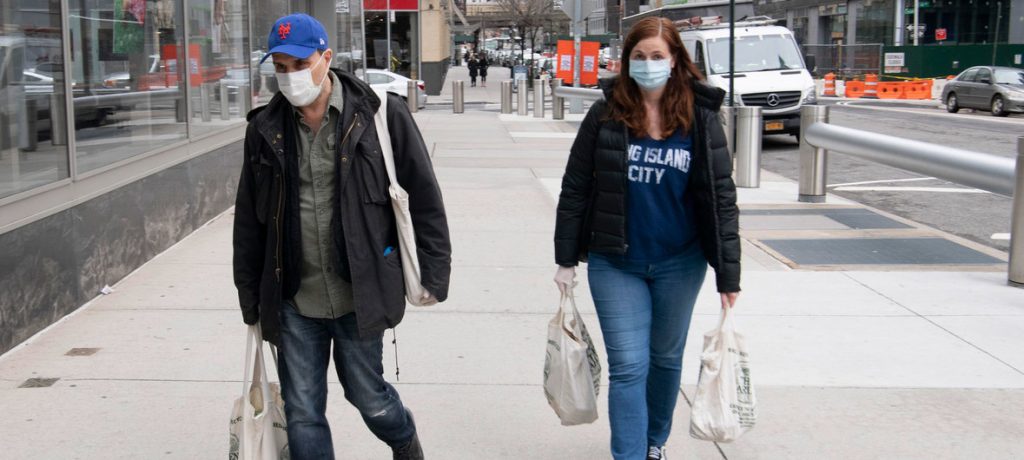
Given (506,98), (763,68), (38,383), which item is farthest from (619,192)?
(506,98)

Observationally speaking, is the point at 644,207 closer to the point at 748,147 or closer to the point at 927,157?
the point at 927,157

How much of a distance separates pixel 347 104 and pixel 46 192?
338cm

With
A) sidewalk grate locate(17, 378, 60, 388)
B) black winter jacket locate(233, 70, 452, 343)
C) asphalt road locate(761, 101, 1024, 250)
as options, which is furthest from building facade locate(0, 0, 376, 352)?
asphalt road locate(761, 101, 1024, 250)

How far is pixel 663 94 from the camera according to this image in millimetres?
3939

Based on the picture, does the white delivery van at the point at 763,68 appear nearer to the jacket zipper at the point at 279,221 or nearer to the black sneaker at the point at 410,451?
the black sneaker at the point at 410,451

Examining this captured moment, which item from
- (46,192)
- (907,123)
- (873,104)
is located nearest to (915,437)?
(46,192)

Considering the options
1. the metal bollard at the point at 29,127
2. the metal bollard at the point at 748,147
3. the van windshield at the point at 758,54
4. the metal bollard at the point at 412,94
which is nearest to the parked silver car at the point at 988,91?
the van windshield at the point at 758,54

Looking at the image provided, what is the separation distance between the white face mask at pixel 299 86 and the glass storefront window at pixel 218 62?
655 centimetres

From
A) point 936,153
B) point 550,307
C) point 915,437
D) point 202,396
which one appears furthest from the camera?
point 936,153

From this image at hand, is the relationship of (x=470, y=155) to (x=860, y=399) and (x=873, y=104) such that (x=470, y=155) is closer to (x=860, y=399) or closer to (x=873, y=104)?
(x=860, y=399)

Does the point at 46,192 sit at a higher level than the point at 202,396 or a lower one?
higher

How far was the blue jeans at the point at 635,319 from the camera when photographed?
3932 millimetres

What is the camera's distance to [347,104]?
356 centimetres

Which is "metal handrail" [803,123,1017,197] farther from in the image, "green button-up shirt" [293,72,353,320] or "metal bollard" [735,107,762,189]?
"green button-up shirt" [293,72,353,320]
